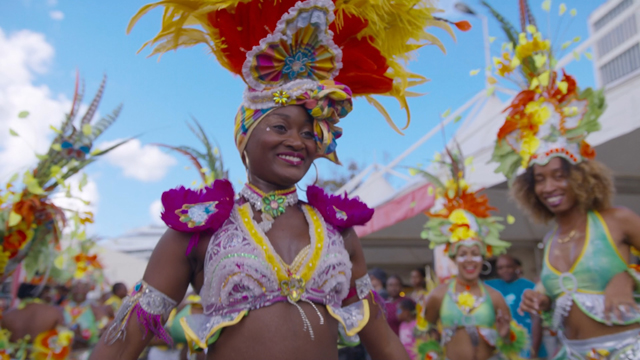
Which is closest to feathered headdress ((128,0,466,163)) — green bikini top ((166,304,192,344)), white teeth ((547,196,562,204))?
white teeth ((547,196,562,204))

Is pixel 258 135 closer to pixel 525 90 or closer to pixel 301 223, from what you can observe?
pixel 301 223

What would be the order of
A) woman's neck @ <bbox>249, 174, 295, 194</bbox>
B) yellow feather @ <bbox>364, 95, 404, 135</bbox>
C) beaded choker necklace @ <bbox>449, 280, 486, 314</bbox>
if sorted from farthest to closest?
beaded choker necklace @ <bbox>449, 280, 486, 314</bbox>
yellow feather @ <bbox>364, 95, 404, 135</bbox>
woman's neck @ <bbox>249, 174, 295, 194</bbox>

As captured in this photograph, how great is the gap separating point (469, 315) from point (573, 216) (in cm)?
146

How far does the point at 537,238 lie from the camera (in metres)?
9.18

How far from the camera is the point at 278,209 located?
1.97 meters

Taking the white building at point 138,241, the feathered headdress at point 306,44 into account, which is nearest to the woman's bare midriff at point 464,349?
the feathered headdress at point 306,44

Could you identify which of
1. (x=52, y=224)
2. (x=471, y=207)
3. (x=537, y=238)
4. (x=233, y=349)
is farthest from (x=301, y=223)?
(x=537, y=238)

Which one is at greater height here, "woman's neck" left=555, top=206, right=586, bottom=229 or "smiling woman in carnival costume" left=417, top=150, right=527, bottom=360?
"woman's neck" left=555, top=206, right=586, bottom=229

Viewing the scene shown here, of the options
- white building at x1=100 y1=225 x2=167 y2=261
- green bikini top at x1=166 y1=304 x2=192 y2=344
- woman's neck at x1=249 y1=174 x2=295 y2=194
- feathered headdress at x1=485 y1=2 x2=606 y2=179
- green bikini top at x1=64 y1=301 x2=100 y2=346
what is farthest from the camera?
white building at x1=100 y1=225 x2=167 y2=261

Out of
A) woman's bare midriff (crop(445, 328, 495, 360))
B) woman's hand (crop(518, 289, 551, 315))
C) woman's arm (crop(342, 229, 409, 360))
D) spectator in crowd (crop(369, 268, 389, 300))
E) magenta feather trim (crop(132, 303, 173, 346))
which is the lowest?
spectator in crowd (crop(369, 268, 389, 300))

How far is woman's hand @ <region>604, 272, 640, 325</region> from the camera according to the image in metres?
3.00

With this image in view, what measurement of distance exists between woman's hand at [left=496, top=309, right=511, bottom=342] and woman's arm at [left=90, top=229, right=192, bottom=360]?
3359 millimetres

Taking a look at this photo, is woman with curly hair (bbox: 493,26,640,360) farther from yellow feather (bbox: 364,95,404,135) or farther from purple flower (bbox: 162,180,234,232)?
purple flower (bbox: 162,180,234,232)

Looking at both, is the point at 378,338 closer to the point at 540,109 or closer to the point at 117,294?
the point at 540,109
